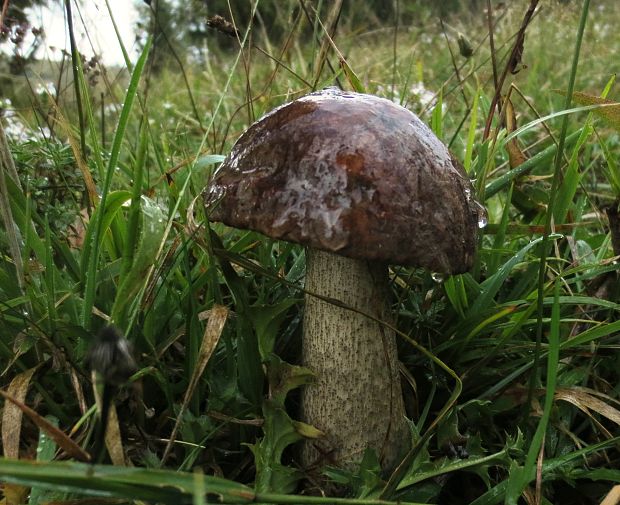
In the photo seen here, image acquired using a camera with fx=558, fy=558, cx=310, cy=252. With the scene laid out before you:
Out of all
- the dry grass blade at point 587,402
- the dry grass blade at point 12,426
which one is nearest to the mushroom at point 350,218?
the dry grass blade at point 587,402

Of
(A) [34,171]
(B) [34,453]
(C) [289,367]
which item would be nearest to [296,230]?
(C) [289,367]

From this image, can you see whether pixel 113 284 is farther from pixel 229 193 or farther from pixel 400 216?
pixel 400 216

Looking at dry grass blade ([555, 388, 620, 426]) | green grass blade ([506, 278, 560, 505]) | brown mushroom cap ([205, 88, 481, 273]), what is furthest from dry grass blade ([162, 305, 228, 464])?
dry grass blade ([555, 388, 620, 426])

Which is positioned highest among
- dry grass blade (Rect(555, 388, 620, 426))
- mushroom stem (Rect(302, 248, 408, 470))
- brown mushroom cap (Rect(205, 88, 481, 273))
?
brown mushroom cap (Rect(205, 88, 481, 273))

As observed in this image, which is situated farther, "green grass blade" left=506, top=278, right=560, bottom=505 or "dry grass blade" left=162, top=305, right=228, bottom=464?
"dry grass blade" left=162, top=305, right=228, bottom=464

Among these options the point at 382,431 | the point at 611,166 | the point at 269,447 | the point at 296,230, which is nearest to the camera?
the point at 296,230

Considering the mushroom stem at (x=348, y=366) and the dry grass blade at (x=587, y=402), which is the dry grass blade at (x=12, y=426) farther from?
the dry grass blade at (x=587, y=402)

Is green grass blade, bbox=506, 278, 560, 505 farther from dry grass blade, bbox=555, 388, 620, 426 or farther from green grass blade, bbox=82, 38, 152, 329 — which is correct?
green grass blade, bbox=82, 38, 152, 329

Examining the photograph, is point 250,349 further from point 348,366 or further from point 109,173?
point 109,173
